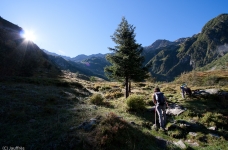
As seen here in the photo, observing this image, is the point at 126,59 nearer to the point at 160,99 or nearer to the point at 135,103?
the point at 135,103

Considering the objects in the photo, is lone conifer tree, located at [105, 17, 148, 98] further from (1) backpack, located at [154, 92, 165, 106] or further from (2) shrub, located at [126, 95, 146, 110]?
(1) backpack, located at [154, 92, 165, 106]

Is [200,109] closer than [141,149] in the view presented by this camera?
No

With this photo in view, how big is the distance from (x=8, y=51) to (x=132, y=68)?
126 feet

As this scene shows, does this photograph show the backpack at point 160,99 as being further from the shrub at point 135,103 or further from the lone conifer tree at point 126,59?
the lone conifer tree at point 126,59

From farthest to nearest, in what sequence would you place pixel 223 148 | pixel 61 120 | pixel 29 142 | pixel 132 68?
pixel 132 68 < pixel 61 120 < pixel 223 148 < pixel 29 142

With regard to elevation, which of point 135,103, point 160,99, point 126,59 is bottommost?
point 135,103

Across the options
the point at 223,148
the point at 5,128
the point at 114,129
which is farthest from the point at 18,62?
the point at 223,148

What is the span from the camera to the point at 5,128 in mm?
7121

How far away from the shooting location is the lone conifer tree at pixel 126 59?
17.6 metres

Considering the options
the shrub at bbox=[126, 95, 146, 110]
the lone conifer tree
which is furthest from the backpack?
the lone conifer tree

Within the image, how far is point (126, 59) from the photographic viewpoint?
17078mm

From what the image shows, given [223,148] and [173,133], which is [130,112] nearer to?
[173,133]

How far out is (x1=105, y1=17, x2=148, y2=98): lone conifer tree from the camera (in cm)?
1759

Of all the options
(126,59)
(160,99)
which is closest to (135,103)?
(160,99)
